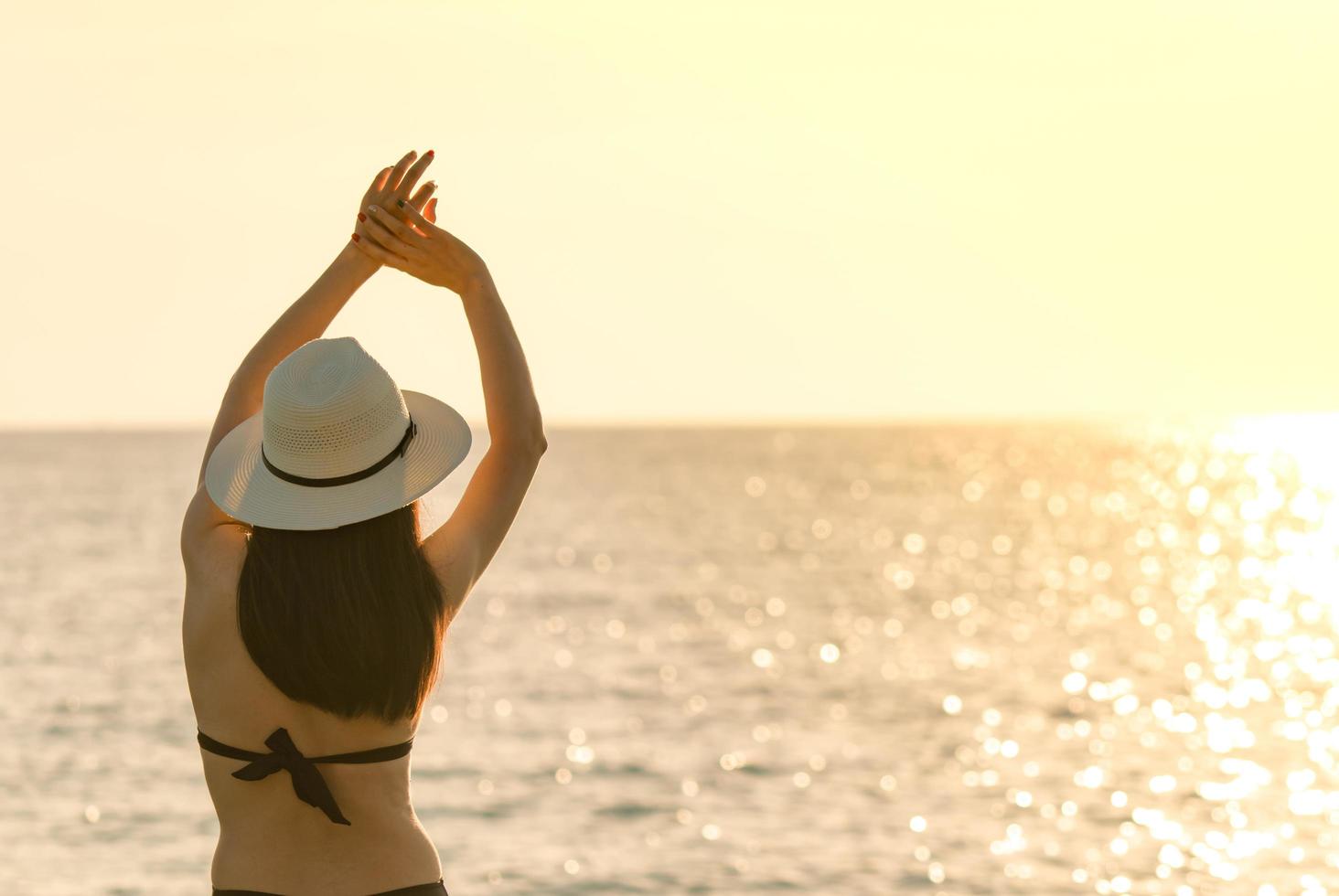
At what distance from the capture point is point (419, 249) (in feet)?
10.2

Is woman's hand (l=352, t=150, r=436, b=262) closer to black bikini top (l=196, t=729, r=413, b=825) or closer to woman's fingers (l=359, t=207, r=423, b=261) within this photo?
woman's fingers (l=359, t=207, r=423, b=261)

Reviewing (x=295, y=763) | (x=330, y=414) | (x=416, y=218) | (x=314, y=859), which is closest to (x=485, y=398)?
(x=330, y=414)

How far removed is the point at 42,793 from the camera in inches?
Answer: 906

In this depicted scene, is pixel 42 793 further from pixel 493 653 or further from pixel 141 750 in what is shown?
pixel 493 653

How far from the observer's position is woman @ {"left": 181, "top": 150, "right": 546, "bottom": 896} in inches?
105

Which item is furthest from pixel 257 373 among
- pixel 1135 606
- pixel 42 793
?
pixel 1135 606

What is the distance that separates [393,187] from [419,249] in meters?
0.14

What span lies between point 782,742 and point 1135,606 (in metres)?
28.4

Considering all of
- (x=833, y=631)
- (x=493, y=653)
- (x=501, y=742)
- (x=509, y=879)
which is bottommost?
(x=509, y=879)

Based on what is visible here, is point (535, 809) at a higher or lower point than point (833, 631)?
lower

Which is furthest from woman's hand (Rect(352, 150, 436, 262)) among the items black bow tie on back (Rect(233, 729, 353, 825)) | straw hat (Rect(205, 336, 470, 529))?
black bow tie on back (Rect(233, 729, 353, 825))

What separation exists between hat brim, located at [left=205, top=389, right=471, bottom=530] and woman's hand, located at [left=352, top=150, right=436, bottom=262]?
50cm

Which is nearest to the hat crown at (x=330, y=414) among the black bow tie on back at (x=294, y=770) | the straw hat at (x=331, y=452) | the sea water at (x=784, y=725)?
the straw hat at (x=331, y=452)

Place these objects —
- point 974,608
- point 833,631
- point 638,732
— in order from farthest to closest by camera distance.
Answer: point 974,608, point 833,631, point 638,732
